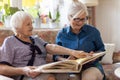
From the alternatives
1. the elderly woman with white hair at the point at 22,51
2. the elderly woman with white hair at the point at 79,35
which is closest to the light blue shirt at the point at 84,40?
the elderly woman with white hair at the point at 79,35

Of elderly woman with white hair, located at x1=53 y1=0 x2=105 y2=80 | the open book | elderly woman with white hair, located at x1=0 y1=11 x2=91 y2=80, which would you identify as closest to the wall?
elderly woman with white hair, located at x1=53 y1=0 x2=105 y2=80

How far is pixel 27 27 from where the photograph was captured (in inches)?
80.7

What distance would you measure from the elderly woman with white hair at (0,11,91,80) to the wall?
140 centimetres

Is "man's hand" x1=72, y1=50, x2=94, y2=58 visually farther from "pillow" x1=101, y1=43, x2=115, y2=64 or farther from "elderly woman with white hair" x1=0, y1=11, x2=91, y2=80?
"pillow" x1=101, y1=43, x2=115, y2=64

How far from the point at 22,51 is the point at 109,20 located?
5.62 feet

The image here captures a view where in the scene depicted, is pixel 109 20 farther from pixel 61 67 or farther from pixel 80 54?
pixel 61 67

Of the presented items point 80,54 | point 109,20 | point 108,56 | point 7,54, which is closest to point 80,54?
point 80,54

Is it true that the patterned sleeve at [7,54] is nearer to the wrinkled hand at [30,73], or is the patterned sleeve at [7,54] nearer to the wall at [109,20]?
the wrinkled hand at [30,73]

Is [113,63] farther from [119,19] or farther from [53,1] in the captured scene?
[53,1]

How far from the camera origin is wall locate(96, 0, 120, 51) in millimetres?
3316

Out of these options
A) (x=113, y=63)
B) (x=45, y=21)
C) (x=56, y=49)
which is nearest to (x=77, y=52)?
(x=56, y=49)

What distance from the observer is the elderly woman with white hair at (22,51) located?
1.92 meters

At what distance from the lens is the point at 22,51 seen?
2037mm

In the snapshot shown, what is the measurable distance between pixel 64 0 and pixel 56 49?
124 centimetres
